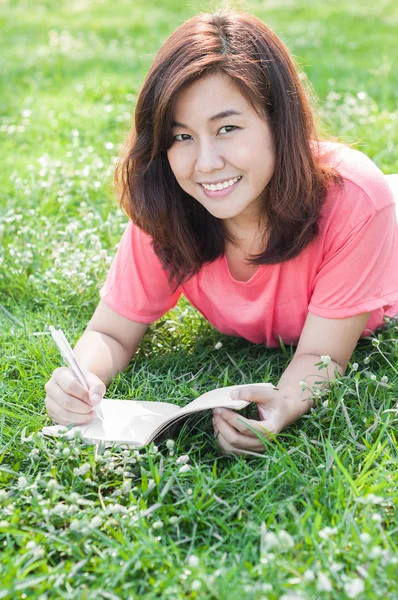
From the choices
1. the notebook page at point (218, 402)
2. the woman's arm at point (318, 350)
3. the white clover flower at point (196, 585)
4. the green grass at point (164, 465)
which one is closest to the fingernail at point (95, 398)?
the green grass at point (164, 465)

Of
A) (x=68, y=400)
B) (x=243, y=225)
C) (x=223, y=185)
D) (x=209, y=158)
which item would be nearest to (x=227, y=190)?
(x=223, y=185)

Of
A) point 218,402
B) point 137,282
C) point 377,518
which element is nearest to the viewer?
point 377,518

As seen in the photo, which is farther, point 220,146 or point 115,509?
point 220,146

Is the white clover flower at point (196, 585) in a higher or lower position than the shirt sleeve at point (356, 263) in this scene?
lower

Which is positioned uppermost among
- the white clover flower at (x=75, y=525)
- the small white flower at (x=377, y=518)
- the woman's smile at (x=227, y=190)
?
the woman's smile at (x=227, y=190)

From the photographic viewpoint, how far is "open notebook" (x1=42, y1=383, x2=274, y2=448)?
91.9 inches

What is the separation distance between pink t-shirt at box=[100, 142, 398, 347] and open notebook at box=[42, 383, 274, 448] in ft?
1.34

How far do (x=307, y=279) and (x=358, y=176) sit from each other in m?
0.37

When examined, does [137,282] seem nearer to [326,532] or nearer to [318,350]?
[318,350]

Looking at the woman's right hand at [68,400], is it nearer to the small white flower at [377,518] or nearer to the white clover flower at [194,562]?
the white clover flower at [194,562]

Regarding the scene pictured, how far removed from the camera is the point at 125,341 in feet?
9.53

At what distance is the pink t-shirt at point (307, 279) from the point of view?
255 centimetres

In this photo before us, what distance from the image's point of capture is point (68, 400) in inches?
94.2

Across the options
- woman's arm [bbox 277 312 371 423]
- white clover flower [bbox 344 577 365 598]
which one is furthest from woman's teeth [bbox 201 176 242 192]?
white clover flower [bbox 344 577 365 598]
